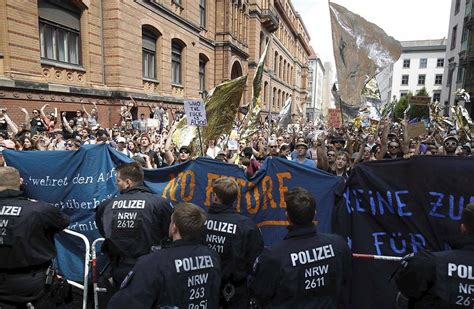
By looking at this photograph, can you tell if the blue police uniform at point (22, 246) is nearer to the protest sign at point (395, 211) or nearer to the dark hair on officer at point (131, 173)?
the dark hair on officer at point (131, 173)

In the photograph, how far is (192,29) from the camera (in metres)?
21.7

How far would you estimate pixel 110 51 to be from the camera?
1496 cm

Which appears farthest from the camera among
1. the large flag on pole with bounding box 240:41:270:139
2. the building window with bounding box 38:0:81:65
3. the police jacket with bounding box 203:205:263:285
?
the building window with bounding box 38:0:81:65

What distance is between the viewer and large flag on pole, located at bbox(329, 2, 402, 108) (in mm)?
5582

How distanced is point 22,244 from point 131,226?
948mm

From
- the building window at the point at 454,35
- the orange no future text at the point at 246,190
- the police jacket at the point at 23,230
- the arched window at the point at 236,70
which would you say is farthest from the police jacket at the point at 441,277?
the building window at the point at 454,35

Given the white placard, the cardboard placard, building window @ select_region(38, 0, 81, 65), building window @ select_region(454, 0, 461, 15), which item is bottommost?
the cardboard placard

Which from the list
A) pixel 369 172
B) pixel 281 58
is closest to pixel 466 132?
pixel 369 172

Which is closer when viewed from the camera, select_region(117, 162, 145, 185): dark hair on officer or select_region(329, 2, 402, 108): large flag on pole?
select_region(117, 162, 145, 185): dark hair on officer

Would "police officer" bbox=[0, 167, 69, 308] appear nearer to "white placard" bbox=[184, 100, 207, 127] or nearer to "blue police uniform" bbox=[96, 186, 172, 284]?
"blue police uniform" bbox=[96, 186, 172, 284]

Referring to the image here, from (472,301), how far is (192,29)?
22.1m

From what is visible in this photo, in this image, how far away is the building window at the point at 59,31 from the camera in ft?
39.7

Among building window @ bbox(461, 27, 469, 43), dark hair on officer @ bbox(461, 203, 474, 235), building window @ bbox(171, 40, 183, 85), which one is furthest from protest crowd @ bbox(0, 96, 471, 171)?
building window @ bbox(461, 27, 469, 43)

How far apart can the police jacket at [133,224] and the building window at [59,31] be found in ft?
38.2
